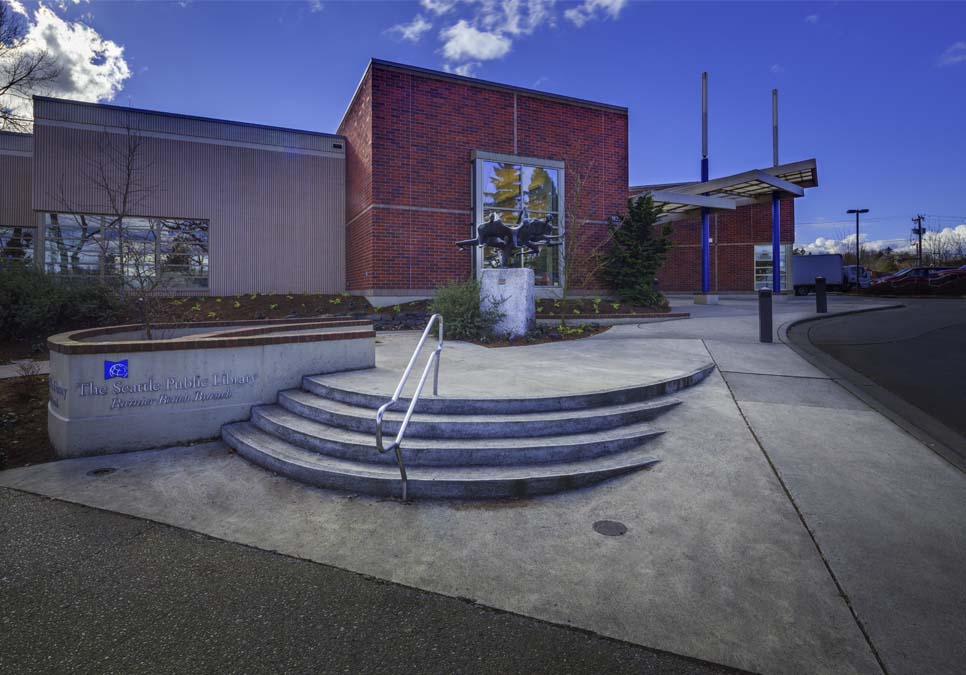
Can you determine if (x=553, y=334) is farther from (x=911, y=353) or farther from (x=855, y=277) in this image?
(x=855, y=277)

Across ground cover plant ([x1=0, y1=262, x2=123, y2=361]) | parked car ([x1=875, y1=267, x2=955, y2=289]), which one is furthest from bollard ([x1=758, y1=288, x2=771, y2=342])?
parked car ([x1=875, y1=267, x2=955, y2=289])

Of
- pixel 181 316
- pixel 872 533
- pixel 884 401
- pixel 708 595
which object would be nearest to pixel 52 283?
pixel 181 316

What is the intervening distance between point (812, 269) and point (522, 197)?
24.7 metres

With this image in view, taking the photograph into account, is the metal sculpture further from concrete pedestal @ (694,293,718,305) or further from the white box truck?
the white box truck

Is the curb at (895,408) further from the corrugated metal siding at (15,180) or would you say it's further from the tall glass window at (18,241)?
the corrugated metal siding at (15,180)

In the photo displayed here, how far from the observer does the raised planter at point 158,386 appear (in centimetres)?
→ 527

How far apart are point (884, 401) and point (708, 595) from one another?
16.8 ft

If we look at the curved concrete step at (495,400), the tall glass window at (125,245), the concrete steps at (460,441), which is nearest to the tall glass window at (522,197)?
the tall glass window at (125,245)

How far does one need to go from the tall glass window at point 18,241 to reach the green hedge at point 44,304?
6368mm

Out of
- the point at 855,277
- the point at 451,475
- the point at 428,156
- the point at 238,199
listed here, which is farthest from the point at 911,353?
the point at 855,277

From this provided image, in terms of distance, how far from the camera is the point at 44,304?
10586 mm

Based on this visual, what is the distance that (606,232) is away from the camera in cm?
1741

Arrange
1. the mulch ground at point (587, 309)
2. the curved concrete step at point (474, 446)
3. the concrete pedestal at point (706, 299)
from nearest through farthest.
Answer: the curved concrete step at point (474, 446)
the mulch ground at point (587, 309)
the concrete pedestal at point (706, 299)

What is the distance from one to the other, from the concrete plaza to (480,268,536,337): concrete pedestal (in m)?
4.54
